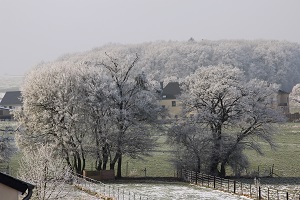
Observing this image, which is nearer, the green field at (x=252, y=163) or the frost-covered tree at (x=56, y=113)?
the frost-covered tree at (x=56, y=113)

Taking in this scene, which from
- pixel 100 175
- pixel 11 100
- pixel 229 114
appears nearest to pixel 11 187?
pixel 100 175

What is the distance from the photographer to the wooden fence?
111 ft

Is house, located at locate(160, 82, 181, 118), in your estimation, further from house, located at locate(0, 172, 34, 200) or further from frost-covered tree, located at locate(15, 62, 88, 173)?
house, located at locate(0, 172, 34, 200)

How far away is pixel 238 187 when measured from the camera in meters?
39.0

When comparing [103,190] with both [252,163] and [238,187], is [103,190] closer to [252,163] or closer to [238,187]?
[238,187]

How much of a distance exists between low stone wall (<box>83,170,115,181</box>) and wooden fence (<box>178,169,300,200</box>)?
244 inches

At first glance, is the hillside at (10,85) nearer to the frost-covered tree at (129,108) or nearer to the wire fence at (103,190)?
the frost-covered tree at (129,108)

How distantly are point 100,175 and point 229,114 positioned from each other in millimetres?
13122

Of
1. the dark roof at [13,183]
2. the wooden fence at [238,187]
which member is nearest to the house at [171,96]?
the wooden fence at [238,187]

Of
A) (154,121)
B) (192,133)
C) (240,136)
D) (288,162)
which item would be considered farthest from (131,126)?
(288,162)

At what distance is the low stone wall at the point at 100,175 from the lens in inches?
1810

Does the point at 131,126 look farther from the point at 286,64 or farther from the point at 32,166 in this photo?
the point at 286,64

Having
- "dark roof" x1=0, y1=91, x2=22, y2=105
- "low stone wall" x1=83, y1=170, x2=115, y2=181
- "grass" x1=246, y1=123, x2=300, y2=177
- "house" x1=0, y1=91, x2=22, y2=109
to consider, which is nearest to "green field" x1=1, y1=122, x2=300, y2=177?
"grass" x1=246, y1=123, x2=300, y2=177

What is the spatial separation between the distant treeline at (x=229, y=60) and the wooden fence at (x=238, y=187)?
95.9 meters
